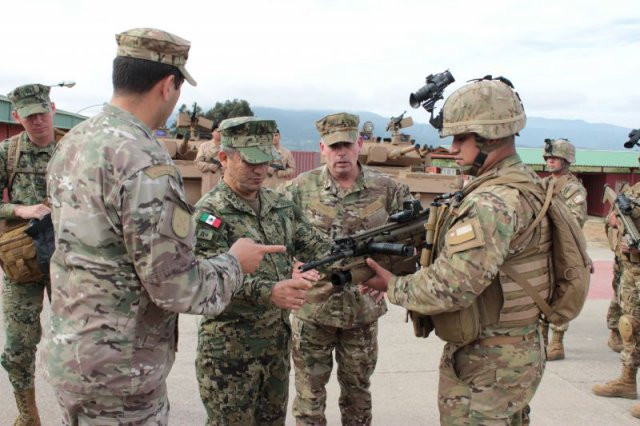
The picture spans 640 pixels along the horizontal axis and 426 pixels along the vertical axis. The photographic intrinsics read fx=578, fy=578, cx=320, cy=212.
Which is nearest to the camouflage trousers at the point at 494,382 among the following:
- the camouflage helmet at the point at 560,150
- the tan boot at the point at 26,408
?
the tan boot at the point at 26,408

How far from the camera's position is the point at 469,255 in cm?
233

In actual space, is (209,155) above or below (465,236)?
above

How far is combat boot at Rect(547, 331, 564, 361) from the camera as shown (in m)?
5.75

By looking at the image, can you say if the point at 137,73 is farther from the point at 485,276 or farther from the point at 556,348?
the point at 556,348

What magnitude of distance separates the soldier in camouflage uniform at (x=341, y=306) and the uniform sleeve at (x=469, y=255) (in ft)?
3.09

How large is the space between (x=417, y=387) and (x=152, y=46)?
3803 mm

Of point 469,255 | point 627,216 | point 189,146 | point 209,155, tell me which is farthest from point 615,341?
point 189,146

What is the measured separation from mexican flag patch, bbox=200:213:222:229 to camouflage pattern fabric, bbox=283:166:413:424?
938 millimetres

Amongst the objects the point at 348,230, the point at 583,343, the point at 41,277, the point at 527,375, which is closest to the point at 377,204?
the point at 348,230

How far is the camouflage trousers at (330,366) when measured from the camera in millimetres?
3666

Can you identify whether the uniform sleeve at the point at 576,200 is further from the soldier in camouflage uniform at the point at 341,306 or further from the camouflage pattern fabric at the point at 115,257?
the camouflage pattern fabric at the point at 115,257

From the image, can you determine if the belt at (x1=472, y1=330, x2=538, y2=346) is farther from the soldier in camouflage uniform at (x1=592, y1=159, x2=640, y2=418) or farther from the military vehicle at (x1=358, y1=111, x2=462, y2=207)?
the military vehicle at (x1=358, y1=111, x2=462, y2=207)

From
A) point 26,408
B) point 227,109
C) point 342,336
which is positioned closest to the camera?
point 342,336

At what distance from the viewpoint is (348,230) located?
3.91 m
